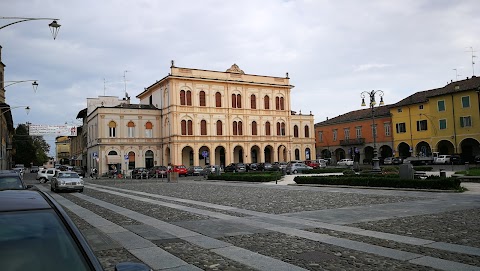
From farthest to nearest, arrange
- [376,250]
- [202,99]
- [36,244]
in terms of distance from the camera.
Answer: [202,99]
[376,250]
[36,244]

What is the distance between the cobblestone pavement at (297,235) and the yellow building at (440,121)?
43028 millimetres

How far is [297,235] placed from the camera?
8.98 metres

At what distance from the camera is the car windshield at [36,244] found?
8.46ft

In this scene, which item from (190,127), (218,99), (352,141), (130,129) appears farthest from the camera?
(352,141)

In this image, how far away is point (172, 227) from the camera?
10.3 meters

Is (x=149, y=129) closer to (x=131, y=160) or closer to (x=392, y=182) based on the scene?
(x=131, y=160)

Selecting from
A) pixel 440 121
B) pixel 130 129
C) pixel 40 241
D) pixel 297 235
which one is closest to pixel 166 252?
pixel 297 235

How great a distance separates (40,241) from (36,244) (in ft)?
0.10

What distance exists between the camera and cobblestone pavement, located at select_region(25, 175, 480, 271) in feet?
21.7

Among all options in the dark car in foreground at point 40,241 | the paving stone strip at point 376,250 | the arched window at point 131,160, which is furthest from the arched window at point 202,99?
the dark car in foreground at point 40,241

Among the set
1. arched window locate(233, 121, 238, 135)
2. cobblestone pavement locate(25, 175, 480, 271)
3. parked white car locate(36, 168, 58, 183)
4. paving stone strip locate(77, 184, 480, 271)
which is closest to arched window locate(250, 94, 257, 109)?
arched window locate(233, 121, 238, 135)

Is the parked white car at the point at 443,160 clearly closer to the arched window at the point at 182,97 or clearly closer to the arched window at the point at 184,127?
the arched window at the point at 184,127

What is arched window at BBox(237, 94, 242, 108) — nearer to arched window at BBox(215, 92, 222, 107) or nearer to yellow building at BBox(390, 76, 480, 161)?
arched window at BBox(215, 92, 222, 107)

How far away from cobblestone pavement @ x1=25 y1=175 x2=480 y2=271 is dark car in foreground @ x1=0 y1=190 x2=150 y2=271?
3.69 m
